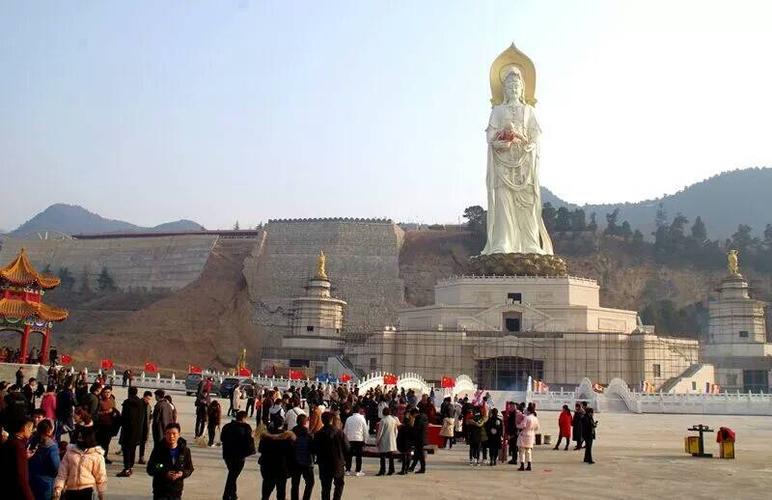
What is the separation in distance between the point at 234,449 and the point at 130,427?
2.28 meters

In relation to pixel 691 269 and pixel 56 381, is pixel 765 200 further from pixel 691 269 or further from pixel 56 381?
pixel 56 381

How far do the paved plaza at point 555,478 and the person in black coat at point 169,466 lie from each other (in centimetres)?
214

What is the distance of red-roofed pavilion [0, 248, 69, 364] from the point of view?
93.2ft

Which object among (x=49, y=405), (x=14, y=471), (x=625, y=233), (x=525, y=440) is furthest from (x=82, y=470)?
(x=625, y=233)

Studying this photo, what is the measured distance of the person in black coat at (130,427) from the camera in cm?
933

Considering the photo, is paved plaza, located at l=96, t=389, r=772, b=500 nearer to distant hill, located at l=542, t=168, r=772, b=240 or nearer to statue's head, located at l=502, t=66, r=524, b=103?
statue's head, located at l=502, t=66, r=524, b=103

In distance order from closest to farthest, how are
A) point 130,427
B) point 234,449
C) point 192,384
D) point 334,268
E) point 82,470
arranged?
point 82,470 < point 234,449 < point 130,427 < point 192,384 < point 334,268

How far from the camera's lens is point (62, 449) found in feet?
24.5

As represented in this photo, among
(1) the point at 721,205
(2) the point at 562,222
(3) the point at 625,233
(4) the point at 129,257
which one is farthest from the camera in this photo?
(1) the point at 721,205


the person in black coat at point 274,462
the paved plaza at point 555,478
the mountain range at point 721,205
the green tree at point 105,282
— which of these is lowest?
the paved plaza at point 555,478

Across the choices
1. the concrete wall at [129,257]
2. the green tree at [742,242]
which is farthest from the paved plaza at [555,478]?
the green tree at [742,242]

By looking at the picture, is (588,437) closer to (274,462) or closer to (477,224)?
(274,462)

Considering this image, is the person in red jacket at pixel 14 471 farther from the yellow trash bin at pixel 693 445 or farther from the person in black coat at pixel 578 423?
the yellow trash bin at pixel 693 445

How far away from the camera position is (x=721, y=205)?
163000 mm
